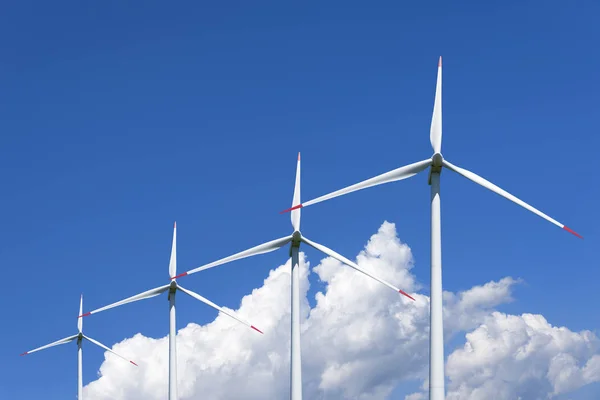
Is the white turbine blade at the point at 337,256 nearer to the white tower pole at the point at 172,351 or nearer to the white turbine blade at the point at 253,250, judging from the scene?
the white turbine blade at the point at 253,250

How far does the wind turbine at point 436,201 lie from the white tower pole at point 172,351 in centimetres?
4378

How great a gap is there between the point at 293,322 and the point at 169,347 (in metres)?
28.7

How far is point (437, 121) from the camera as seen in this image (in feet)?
233

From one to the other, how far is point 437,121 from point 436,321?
59.6 ft

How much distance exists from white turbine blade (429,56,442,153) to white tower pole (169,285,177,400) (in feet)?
167

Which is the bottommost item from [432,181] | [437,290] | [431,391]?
[431,391]

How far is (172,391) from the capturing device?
10631 centimetres

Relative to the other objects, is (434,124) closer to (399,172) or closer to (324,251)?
(399,172)

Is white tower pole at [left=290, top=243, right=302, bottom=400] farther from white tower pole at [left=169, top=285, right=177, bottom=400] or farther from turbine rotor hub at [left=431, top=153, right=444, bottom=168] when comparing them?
white tower pole at [left=169, top=285, right=177, bottom=400]

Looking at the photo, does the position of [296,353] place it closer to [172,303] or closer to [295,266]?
[295,266]

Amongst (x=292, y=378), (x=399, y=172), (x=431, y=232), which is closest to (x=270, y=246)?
(x=292, y=378)

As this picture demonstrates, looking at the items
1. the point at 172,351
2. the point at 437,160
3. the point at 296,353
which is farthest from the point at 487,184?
the point at 172,351

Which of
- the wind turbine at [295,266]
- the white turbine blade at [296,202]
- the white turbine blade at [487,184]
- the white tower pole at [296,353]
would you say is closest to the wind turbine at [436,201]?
the white turbine blade at [487,184]

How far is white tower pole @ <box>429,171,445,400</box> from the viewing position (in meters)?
58.5
